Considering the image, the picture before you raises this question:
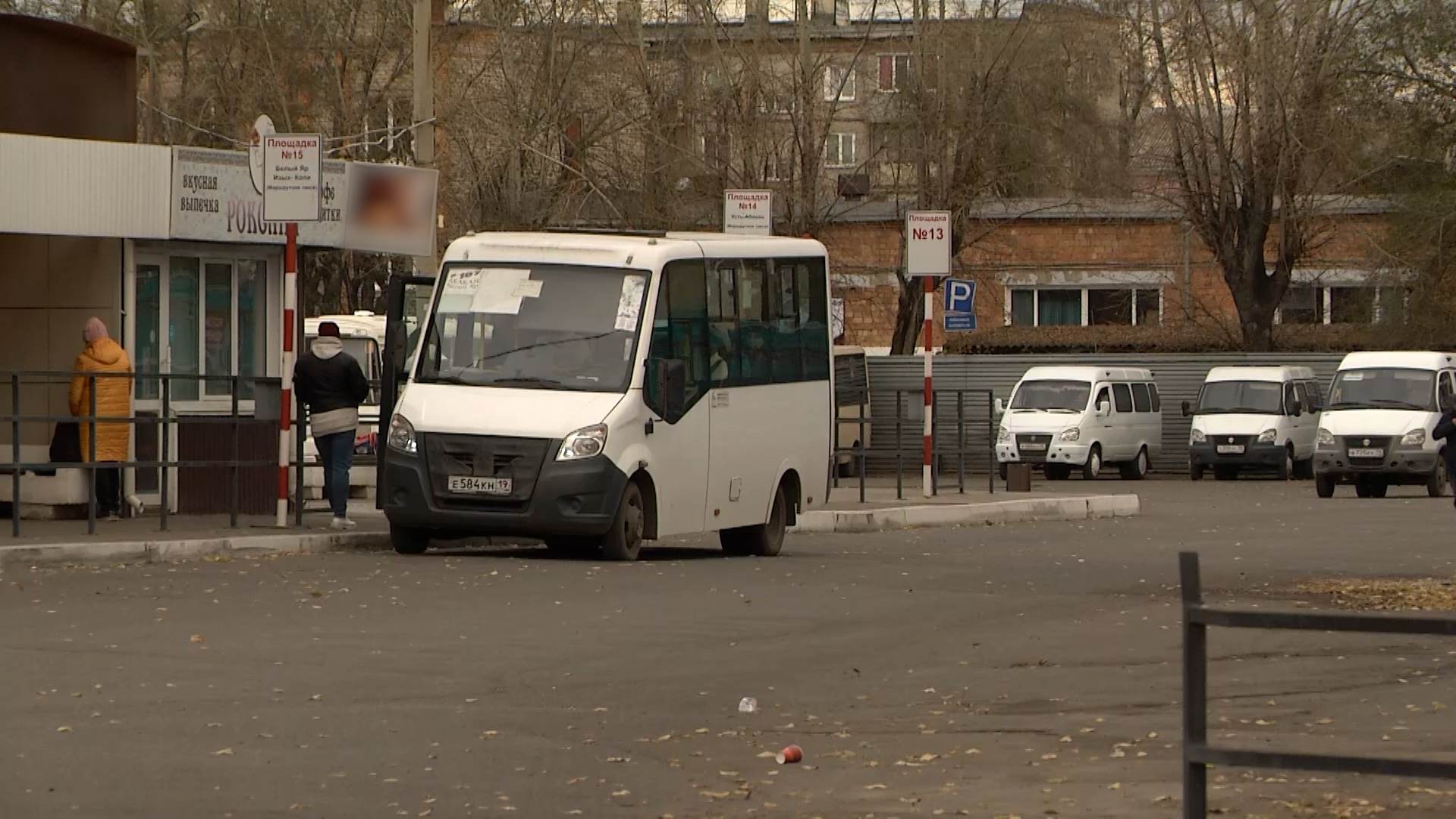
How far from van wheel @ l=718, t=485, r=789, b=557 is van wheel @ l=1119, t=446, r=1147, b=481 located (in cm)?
2573

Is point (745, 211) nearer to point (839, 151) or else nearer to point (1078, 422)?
point (1078, 422)

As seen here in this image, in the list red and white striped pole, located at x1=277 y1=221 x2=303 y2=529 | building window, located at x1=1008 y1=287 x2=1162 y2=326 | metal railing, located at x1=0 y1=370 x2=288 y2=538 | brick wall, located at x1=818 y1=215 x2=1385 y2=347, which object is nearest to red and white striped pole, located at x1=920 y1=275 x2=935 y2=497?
metal railing, located at x1=0 y1=370 x2=288 y2=538

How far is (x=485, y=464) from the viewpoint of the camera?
60.8ft

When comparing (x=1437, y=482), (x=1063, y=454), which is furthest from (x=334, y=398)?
(x=1063, y=454)

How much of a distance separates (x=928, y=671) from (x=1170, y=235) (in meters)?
49.8

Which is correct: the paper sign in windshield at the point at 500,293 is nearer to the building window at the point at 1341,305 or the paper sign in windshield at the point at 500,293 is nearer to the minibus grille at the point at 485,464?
the minibus grille at the point at 485,464

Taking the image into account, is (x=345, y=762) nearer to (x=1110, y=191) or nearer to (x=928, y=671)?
(x=928, y=671)

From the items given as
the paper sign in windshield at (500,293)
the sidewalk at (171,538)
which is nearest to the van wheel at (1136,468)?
the sidewalk at (171,538)

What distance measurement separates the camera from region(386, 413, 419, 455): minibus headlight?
61.6 ft

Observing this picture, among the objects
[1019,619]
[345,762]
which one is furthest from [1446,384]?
[345,762]

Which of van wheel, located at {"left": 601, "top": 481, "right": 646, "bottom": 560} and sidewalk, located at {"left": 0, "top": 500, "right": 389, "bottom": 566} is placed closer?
sidewalk, located at {"left": 0, "top": 500, "right": 389, "bottom": 566}

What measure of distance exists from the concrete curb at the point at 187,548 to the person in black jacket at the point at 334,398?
74 centimetres

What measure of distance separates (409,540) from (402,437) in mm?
888

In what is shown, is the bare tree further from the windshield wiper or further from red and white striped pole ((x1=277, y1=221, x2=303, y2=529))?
the windshield wiper
